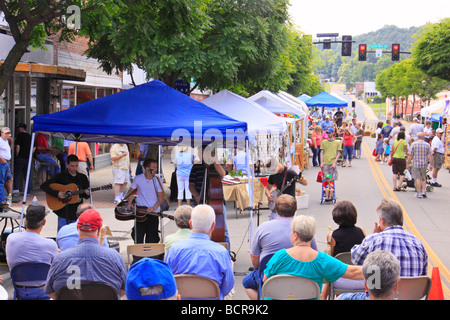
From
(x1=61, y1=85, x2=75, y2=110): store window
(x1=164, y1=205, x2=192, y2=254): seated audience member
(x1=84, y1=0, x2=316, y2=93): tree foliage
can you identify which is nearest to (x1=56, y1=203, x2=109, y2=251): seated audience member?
(x1=164, y1=205, x2=192, y2=254): seated audience member

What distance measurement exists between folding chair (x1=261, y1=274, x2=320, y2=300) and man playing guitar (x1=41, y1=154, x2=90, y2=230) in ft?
16.2

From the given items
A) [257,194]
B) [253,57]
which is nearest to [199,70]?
[253,57]

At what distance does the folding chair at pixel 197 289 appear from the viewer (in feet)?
16.9

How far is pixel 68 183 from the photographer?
9.33 m

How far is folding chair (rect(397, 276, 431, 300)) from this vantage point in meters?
5.28

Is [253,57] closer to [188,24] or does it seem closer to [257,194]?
[257,194]

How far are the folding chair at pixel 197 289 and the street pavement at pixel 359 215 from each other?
2021 mm

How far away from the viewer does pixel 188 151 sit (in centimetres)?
1480

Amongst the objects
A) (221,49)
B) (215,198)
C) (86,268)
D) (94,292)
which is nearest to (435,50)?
(221,49)

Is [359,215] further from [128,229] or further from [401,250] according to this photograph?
[401,250]

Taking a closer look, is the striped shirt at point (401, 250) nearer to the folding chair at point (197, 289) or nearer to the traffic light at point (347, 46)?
the folding chair at point (197, 289)

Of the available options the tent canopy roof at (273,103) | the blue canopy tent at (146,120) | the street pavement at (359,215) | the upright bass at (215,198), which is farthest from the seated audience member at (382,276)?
the tent canopy roof at (273,103)

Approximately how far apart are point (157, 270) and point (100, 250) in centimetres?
110

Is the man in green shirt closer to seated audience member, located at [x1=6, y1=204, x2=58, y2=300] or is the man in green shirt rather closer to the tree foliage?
the tree foliage
